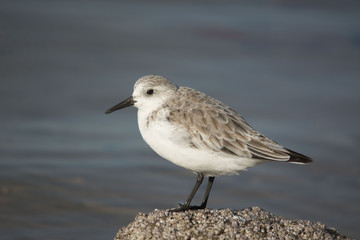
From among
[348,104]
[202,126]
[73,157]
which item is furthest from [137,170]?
[348,104]

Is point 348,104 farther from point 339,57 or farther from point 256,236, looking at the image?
point 256,236

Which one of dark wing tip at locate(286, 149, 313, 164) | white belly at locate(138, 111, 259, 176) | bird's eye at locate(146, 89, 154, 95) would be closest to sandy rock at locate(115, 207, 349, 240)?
white belly at locate(138, 111, 259, 176)

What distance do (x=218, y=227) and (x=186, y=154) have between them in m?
1.12

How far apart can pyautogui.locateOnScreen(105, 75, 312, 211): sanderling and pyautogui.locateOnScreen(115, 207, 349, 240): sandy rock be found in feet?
2.24

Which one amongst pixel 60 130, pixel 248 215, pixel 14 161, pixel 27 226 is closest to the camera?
pixel 248 215

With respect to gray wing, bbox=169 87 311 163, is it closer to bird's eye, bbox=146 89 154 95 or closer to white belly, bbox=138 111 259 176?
white belly, bbox=138 111 259 176

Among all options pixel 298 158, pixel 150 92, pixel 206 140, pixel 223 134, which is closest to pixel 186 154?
pixel 206 140

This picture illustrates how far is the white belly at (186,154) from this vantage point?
6996 mm

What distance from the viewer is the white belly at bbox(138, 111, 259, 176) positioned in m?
7.00

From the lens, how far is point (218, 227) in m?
6.18

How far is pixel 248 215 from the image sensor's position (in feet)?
21.6

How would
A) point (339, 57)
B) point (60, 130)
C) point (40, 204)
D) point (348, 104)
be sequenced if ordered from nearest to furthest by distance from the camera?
1. point (40, 204)
2. point (60, 130)
3. point (348, 104)
4. point (339, 57)

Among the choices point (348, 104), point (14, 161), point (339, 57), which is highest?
point (339, 57)

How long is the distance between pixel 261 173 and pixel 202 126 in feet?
14.5
